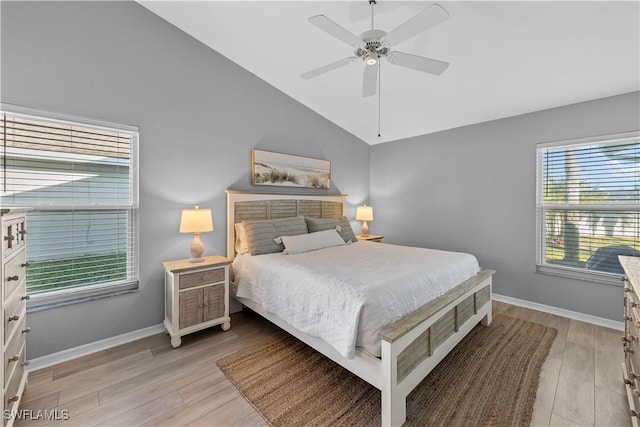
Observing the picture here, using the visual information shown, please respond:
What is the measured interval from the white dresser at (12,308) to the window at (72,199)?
0.63 m

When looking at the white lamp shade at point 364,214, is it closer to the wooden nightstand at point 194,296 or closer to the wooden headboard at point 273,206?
the wooden headboard at point 273,206

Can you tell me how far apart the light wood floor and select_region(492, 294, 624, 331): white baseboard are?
1.02ft

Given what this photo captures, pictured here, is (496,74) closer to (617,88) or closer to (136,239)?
(617,88)

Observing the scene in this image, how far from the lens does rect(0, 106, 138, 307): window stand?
2107 mm

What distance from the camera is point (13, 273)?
4.92 feet

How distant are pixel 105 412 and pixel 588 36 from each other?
4.45 meters

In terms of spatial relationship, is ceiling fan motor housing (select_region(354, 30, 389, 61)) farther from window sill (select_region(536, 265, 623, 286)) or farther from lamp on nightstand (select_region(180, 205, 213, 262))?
window sill (select_region(536, 265, 623, 286))

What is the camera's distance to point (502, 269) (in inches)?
142

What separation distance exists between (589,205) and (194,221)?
4.28m

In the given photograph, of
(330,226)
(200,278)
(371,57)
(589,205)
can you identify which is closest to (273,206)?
(330,226)

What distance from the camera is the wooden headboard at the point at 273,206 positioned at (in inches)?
127

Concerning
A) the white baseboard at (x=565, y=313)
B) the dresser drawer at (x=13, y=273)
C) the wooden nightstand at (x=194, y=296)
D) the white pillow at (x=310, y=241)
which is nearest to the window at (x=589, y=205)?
the white baseboard at (x=565, y=313)

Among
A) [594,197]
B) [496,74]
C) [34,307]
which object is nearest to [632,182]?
[594,197]

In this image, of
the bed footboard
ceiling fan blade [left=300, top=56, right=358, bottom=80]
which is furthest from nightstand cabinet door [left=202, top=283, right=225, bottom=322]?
ceiling fan blade [left=300, top=56, right=358, bottom=80]
